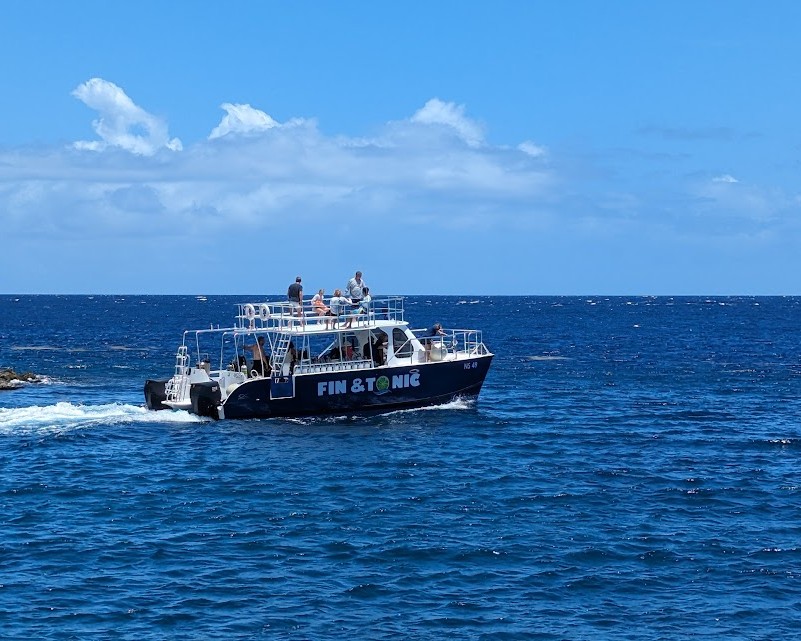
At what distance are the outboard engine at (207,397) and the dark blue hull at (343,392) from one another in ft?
0.26

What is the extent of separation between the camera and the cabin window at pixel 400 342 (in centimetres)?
3994

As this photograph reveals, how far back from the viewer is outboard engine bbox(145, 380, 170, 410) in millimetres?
39656

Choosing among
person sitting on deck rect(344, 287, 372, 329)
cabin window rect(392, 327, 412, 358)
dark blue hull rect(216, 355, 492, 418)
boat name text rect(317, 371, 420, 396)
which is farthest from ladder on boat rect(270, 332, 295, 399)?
cabin window rect(392, 327, 412, 358)

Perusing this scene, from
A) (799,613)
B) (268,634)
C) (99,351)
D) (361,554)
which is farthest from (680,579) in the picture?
(99,351)

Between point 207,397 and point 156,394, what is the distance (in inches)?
107

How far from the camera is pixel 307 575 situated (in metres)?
20.3

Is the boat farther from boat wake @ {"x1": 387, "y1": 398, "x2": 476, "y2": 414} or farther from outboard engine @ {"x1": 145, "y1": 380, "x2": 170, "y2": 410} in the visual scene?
boat wake @ {"x1": 387, "y1": 398, "x2": 476, "y2": 414}

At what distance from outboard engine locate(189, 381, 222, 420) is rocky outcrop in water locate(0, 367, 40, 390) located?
59.0ft

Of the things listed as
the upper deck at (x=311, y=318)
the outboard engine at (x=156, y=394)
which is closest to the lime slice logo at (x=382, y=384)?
the upper deck at (x=311, y=318)

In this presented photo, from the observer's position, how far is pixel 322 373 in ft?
125

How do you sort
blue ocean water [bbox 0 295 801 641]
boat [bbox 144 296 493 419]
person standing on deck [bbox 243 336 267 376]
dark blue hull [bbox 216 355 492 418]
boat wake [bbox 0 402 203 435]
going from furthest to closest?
1. person standing on deck [bbox 243 336 267 376]
2. boat [bbox 144 296 493 419]
3. dark blue hull [bbox 216 355 492 418]
4. boat wake [bbox 0 402 203 435]
5. blue ocean water [bbox 0 295 801 641]

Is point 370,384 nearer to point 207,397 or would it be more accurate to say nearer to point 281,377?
point 281,377

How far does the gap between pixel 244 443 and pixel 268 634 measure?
17.0 meters

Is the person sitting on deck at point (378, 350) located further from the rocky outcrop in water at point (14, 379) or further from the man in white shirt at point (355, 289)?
the rocky outcrop in water at point (14, 379)
